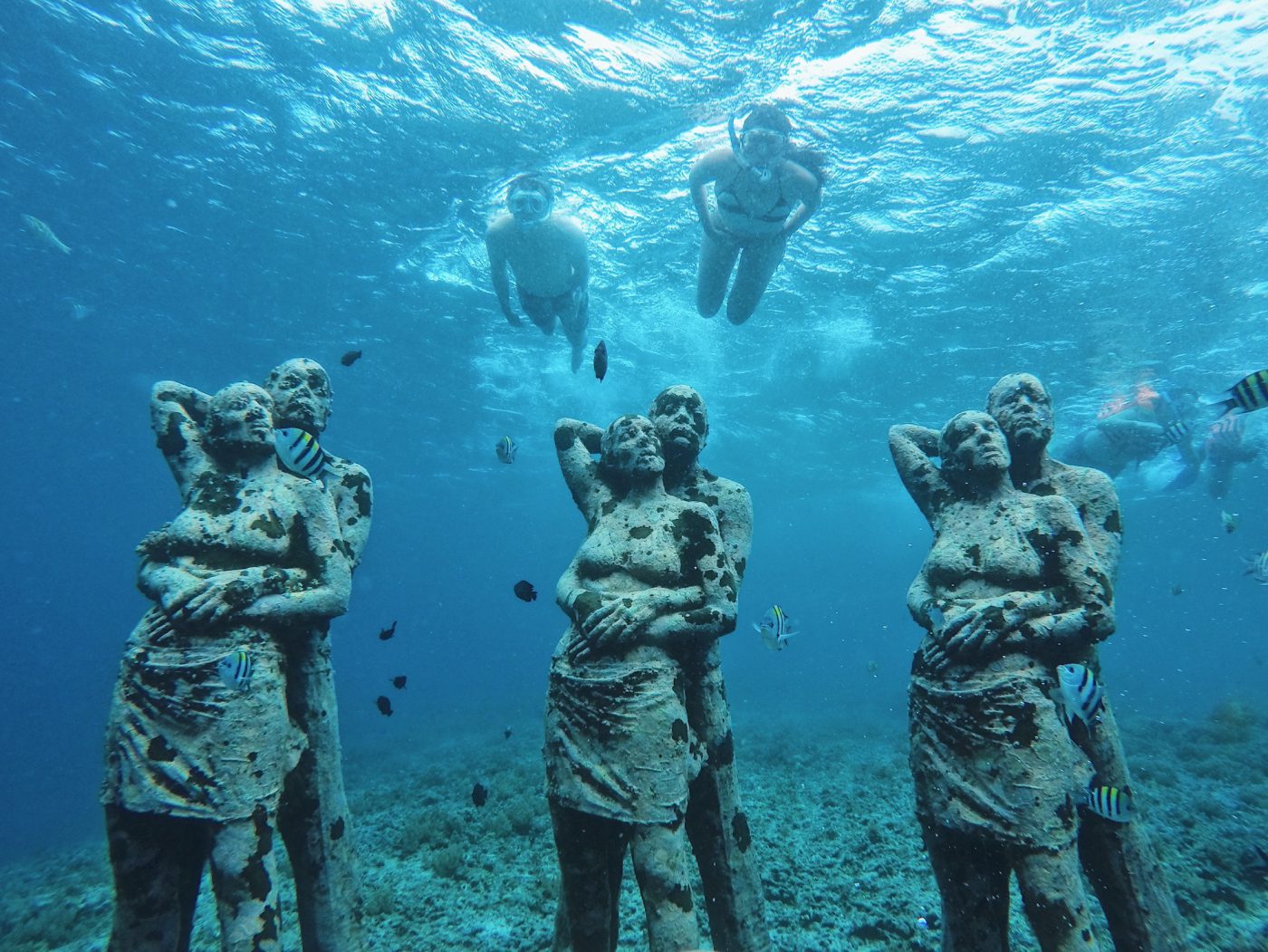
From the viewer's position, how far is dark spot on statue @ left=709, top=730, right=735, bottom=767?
11.5 ft

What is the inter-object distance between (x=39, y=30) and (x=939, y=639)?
18128 mm

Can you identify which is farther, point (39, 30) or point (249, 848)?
point (39, 30)

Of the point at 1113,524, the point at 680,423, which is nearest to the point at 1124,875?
the point at 1113,524

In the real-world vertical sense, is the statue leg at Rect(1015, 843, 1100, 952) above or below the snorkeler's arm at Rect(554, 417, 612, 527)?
below

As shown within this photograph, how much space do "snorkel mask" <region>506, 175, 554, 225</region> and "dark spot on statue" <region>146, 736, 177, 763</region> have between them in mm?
12569

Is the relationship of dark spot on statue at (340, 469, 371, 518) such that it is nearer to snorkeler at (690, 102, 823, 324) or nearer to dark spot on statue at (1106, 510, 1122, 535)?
dark spot on statue at (1106, 510, 1122, 535)

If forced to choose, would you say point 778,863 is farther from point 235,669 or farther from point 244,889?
point 235,669

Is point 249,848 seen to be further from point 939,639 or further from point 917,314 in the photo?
point 917,314

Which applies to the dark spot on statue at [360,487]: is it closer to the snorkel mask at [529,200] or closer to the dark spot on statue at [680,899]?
the dark spot on statue at [680,899]

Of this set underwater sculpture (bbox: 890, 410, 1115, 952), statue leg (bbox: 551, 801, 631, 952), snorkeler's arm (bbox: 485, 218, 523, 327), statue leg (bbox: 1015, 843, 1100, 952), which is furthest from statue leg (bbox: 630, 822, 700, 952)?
snorkeler's arm (bbox: 485, 218, 523, 327)

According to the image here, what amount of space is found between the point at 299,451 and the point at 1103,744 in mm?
5287

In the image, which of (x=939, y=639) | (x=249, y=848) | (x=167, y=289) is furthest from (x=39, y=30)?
(x=939, y=639)

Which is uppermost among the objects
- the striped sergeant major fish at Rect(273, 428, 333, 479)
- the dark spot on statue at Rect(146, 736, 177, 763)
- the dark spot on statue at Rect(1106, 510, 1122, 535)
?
the striped sergeant major fish at Rect(273, 428, 333, 479)

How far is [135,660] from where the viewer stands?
3047mm
